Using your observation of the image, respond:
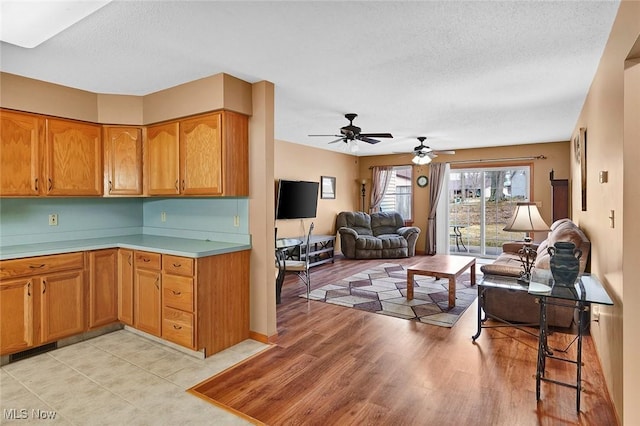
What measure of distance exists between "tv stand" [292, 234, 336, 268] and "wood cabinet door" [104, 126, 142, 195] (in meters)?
3.39

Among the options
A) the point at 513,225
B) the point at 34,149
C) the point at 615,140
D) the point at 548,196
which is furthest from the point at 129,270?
the point at 548,196

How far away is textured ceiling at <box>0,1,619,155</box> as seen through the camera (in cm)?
212

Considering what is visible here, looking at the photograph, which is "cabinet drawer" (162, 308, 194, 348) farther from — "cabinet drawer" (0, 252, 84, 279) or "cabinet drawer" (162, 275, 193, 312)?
"cabinet drawer" (0, 252, 84, 279)

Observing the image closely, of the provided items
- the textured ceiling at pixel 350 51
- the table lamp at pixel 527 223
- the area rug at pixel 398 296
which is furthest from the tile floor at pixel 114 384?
the table lamp at pixel 527 223

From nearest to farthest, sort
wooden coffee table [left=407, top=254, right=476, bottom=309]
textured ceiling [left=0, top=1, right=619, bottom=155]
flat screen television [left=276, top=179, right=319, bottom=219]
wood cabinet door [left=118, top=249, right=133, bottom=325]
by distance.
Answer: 1. textured ceiling [left=0, top=1, right=619, bottom=155]
2. wood cabinet door [left=118, top=249, right=133, bottom=325]
3. wooden coffee table [left=407, top=254, right=476, bottom=309]
4. flat screen television [left=276, top=179, right=319, bottom=219]

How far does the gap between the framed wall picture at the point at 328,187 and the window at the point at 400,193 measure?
1.56 meters

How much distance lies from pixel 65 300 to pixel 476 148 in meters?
7.77

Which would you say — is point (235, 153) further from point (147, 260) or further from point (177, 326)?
point (177, 326)

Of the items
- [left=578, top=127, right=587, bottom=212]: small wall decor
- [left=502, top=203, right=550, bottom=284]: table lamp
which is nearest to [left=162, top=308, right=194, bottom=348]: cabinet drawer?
[left=502, top=203, right=550, bottom=284]: table lamp

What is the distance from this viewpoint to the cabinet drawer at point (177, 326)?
117 inches

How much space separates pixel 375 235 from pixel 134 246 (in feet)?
19.8

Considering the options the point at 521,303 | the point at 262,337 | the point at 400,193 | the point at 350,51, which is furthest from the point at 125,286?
the point at 400,193

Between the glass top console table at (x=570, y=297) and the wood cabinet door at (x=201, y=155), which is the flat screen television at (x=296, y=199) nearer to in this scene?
the wood cabinet door at (x=201, y=155)

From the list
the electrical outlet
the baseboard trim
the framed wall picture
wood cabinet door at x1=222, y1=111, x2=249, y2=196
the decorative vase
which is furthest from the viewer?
the framed wall picture
